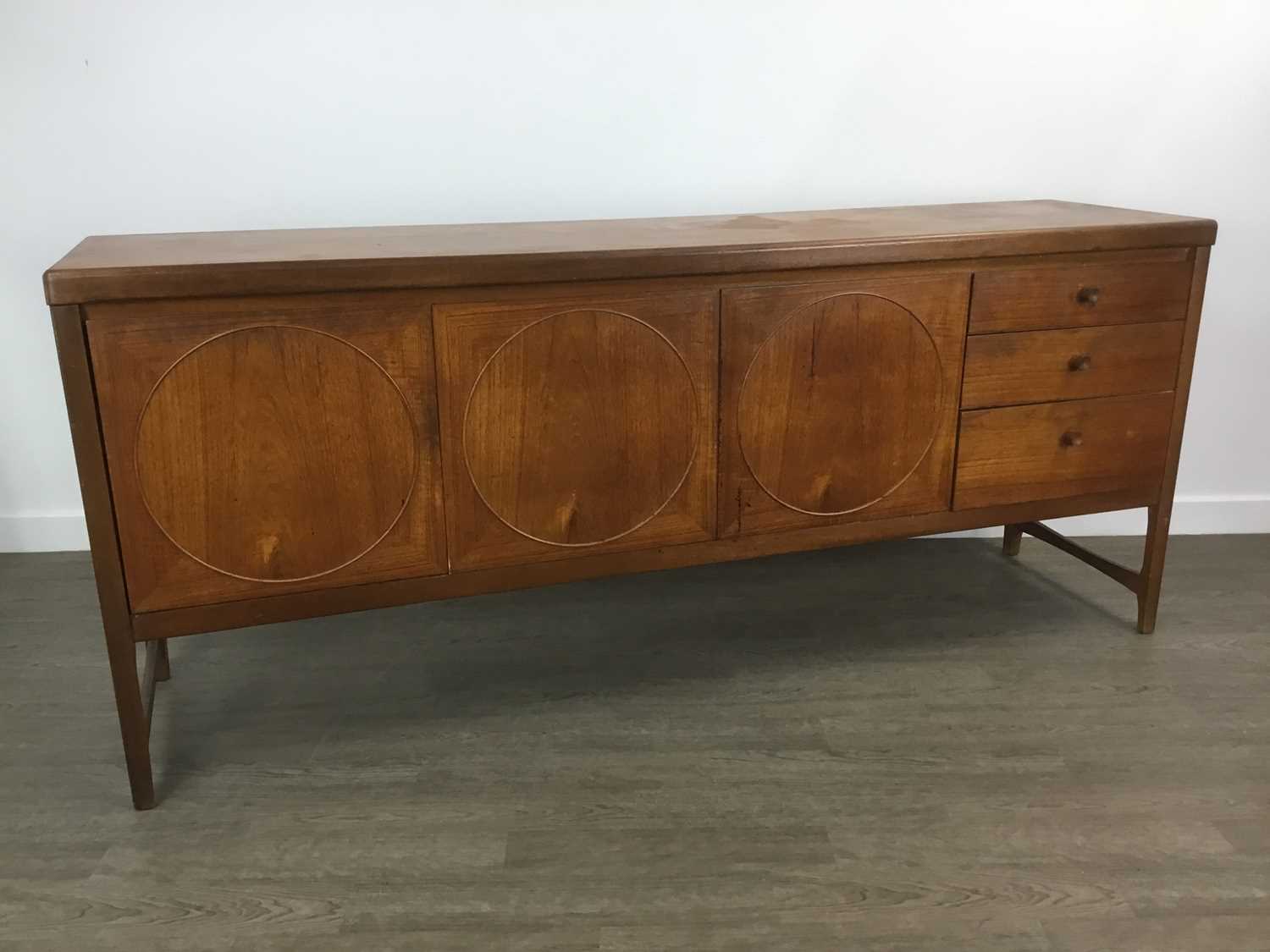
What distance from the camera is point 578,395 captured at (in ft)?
5.15

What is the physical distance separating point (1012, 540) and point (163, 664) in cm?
180

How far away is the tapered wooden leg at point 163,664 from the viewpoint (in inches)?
72.9

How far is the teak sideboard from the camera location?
142 cm

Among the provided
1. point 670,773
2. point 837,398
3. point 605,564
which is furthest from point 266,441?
point 837,398

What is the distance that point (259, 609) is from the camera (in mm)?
1526

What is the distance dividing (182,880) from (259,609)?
377mm

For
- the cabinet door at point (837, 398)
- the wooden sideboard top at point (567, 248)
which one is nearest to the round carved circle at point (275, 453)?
the wooden sideboard top at point (567, 248)

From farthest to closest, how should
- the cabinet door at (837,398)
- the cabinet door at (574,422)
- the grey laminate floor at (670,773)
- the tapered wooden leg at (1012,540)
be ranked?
1. the tapered wooden leg at (1012,540)
2. the cabinet door at (837,398)
3. the cabinet door at (574,422)
4. the grey laminate floor at (670,773)

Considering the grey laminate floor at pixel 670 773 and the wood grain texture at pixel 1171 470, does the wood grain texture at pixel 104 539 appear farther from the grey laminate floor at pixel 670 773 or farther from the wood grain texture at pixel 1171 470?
the wood grain texture at pixel 1171 470

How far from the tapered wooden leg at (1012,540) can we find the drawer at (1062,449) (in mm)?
450

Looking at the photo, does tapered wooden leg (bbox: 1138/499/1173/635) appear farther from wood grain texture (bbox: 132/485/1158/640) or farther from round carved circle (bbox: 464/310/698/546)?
round carved circle (bbox: 464/310/698/546)

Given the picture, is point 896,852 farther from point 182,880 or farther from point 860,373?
point 182,880

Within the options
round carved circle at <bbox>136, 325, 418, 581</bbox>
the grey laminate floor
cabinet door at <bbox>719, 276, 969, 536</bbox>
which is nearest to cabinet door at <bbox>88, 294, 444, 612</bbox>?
round carved circle at <bbox>136, 325, 418, 581</bbox>

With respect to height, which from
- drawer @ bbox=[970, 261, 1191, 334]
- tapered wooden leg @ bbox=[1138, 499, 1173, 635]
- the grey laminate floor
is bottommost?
the grey laminate floor
